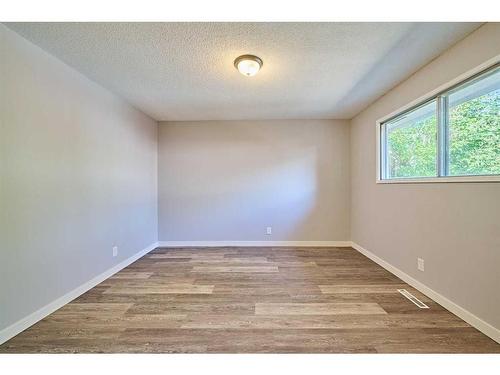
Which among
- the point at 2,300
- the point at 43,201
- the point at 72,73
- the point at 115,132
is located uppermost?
the point at 72,73

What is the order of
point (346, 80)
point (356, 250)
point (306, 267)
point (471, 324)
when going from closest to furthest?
point (471, 324) → point (346, 80) → point (306, 267) → point (356, 250)

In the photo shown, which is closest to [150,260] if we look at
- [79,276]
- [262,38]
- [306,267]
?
[79,276]

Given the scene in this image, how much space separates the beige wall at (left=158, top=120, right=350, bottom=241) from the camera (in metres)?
4.33

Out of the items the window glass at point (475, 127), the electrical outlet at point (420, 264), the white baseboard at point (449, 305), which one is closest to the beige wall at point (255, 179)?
the white baseboard at point (449, 305)

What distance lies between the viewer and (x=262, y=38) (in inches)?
74.0

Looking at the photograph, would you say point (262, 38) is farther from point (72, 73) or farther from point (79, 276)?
point (79, 276)

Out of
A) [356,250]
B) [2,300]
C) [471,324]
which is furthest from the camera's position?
[356,250]

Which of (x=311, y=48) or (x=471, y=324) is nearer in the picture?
(x=471, y=324)

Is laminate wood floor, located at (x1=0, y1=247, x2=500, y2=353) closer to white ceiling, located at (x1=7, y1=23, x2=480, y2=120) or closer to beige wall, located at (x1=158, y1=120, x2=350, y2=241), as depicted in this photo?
beige wall, located at (x1=158, y1=120, x2=350, y2=241)

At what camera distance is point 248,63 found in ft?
7.10

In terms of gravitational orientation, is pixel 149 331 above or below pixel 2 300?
below

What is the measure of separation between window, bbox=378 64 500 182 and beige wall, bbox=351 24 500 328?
13 cm

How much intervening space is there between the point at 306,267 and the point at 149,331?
2.09 meters

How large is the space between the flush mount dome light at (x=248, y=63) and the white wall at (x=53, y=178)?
5.53 ft
